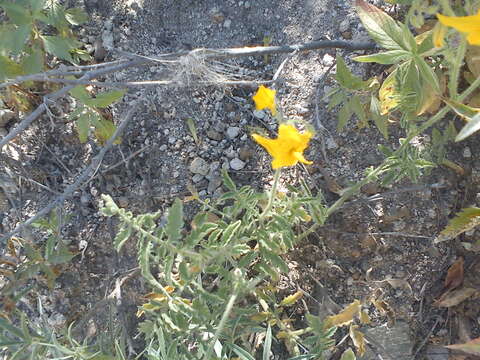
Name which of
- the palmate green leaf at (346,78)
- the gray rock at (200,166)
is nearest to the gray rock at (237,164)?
the gray rock at (200,166)

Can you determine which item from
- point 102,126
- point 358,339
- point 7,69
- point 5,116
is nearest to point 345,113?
point 358,339

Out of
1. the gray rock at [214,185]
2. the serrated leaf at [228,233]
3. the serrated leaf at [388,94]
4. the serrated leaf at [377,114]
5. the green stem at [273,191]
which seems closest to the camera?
the green stem at [273,191]

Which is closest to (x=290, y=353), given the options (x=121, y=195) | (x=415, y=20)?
(x=121, y=195)

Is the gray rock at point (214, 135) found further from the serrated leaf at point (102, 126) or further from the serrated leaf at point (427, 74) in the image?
the serrated leaf at point (427, 74)

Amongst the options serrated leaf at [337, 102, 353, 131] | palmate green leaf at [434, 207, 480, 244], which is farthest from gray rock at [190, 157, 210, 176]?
palmate green leaf at [434, 207, 480, 244]

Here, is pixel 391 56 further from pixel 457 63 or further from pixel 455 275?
pixel 455 275

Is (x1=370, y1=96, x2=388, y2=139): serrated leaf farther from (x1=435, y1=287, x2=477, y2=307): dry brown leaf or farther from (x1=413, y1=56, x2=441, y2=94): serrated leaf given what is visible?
(x1=435, y1=287, x2=477, y2=307): dry brown leaf

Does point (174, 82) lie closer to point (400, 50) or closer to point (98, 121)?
point (98, 121)
